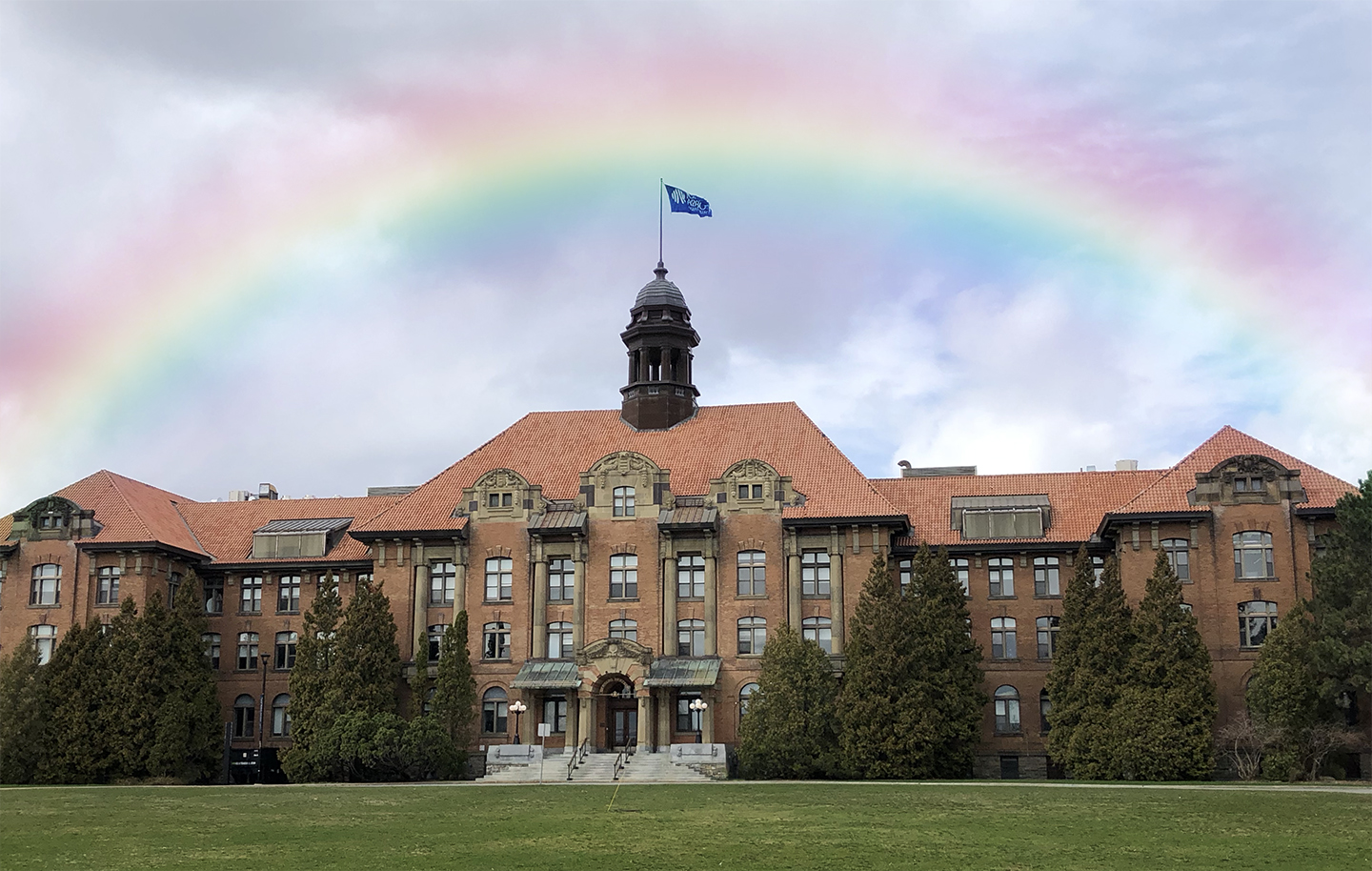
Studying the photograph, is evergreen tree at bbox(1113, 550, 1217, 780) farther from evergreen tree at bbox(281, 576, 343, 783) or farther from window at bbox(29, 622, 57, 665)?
window at bbox(29, 622, 57, 665)

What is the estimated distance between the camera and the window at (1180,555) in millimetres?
56375

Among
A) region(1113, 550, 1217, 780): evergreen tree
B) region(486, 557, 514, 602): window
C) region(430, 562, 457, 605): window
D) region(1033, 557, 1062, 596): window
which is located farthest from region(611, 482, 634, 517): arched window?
region(1113, 550, 1217, 780): evergreen tree

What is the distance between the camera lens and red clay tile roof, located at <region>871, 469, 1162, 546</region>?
60.6 meters

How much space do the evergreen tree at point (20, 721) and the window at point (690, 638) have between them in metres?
25.3

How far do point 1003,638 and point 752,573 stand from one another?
34.9ft

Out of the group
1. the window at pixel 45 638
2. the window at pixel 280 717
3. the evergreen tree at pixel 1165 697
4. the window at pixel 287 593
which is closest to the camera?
the evergreen tree at pixel 1165 697

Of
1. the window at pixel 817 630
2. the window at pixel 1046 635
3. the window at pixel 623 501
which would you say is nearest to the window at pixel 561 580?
the window at pixel 623 501

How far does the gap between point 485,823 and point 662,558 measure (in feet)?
95.6

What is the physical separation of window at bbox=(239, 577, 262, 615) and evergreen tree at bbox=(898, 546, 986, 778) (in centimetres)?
2989

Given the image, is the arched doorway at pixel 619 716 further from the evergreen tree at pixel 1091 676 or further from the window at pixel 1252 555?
the window at pixel 1252 555

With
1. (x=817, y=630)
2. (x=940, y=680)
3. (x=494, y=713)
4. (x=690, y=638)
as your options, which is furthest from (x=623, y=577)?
(x=940, y=680)

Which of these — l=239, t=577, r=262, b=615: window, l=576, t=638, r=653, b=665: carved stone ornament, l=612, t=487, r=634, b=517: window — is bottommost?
l=576, t=638, r=653, b=665: carved stone ornament

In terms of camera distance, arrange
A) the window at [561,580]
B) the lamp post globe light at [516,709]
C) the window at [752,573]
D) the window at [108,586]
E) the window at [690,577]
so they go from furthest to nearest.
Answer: the window at [108,586] < the window at [561,580] < the window at [690,577] < the window at [752,573] < the lamp post globe light at [516,709]

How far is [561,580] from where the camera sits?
6112 cm
